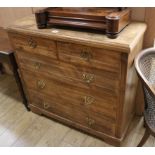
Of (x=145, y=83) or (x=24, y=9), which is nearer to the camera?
(x=145, y=83)

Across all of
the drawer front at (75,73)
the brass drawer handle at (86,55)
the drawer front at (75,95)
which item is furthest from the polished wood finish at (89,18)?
the drawer front at (75,95)

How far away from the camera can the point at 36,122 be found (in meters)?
1.85

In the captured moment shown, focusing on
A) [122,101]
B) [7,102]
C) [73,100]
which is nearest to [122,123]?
[122,101]

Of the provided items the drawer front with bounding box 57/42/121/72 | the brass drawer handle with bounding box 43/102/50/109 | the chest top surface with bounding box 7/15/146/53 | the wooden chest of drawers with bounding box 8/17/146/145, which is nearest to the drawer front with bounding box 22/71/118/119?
the wooden chest of drawers with bounding box 8/17/146/145

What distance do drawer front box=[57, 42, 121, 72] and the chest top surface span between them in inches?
1.7

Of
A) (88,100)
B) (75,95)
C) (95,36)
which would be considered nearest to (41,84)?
(75,95)

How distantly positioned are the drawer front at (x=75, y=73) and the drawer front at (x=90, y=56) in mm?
44

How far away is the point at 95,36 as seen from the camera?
1.16 meters

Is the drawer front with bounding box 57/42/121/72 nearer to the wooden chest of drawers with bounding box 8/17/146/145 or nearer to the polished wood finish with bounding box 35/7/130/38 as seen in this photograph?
the wooden chest of drawers with bounding box 8/17/146/145

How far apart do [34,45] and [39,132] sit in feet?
2.72

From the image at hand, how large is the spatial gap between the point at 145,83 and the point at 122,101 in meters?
0.28

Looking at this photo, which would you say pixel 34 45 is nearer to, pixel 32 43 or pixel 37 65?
pixel 32 43

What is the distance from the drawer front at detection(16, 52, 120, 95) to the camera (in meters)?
1.21
